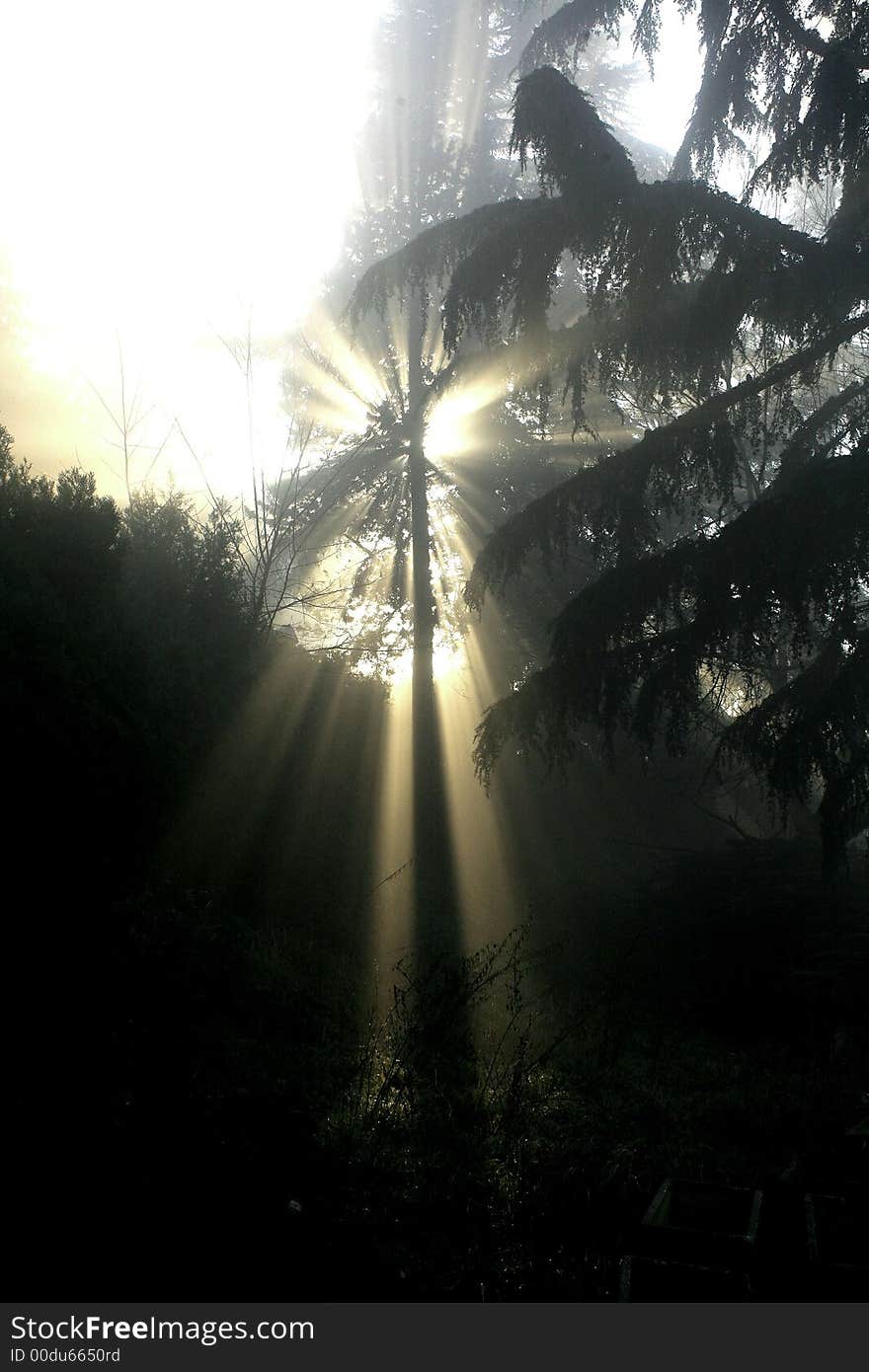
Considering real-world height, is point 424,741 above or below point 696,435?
below

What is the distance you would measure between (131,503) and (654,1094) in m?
8.43

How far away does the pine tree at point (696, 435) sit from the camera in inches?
314

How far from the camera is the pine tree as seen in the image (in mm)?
7977

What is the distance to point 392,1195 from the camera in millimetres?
5328

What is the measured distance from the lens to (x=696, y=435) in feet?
30.8

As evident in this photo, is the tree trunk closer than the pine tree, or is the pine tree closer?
the pine tree

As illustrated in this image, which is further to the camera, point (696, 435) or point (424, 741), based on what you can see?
point (424, 741)

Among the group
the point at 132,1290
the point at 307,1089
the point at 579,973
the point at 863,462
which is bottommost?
the point at 132,1290

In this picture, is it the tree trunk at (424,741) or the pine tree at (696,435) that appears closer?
the pine tree at (696,435)
